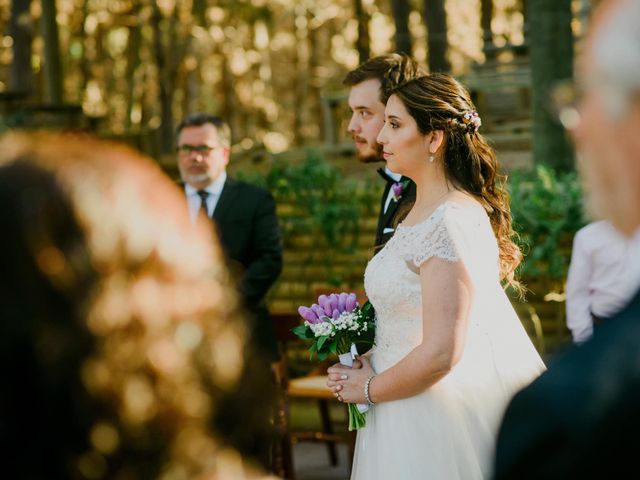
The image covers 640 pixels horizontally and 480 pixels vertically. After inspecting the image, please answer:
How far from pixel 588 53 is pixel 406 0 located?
44.3 feet

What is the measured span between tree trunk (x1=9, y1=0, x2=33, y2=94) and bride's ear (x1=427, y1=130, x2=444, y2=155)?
12215 mm

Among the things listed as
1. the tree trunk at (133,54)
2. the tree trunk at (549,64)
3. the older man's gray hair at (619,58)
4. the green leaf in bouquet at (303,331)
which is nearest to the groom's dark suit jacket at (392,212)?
the green leaf in bouquet at (303,331)

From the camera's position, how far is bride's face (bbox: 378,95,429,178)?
3586mm

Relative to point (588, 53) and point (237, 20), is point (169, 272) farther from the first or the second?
point (237, 20)

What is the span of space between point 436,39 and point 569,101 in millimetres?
12307

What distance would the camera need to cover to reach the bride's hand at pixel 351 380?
3.65 metres

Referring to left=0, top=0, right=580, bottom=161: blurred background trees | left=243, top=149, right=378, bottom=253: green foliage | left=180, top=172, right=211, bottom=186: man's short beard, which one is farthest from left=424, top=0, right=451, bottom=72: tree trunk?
left=180, top=172, right=211, bottom=186: man's short beard

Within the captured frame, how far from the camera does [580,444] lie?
4.06 feet

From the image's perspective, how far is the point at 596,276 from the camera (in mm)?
5984

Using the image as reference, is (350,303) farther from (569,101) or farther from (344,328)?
(569,101)

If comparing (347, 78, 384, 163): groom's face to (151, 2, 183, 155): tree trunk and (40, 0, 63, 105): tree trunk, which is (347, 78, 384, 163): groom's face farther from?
(151, 2, 183, 155): tree trunk

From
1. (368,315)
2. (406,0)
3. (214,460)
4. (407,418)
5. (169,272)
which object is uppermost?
(406,0)

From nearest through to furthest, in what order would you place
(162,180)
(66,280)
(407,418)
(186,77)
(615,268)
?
(66,280), (162,180), (407,418), (615,268), (186,77)

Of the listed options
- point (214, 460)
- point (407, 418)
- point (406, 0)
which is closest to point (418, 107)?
point (407, 418)
